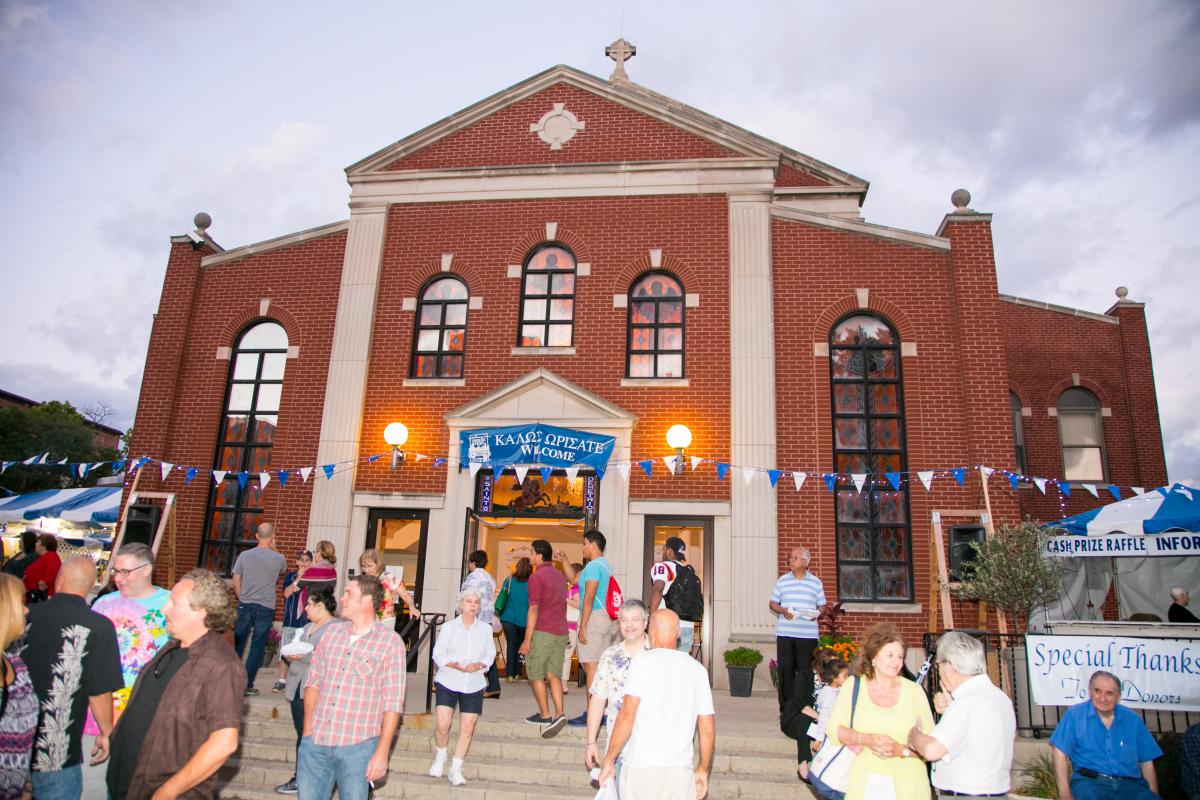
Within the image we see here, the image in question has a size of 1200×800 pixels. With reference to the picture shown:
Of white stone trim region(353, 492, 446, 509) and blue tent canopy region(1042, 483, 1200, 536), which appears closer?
blue tent canopy region(1042, 483, 1200, 536)

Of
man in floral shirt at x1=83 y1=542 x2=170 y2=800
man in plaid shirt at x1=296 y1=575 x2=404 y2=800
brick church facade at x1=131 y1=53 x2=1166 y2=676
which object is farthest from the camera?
brick church facade at x1=131 y1=53 x2=1166 y2=676

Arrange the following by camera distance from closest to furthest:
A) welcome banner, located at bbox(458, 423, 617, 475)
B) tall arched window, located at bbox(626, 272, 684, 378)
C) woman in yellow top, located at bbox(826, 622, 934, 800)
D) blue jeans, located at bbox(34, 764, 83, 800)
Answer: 1. blue jeans, located at bbox(34, 764, 83, 800)
2. woman in yellow top, located at bbox(826, 622, 934, 800)
3. welcome banner, located at bbox(458, 423, 617, 475)
4. tall arched window, located at bbox(626, 272, 684, 378)

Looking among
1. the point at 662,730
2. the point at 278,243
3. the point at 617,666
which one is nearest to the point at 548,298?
the point at 278,243

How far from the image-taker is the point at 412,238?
48.7 feet

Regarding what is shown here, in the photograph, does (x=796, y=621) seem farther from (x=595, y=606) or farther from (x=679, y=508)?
(x=679, y=508)

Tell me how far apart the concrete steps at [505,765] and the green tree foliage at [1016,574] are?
4.31 metres

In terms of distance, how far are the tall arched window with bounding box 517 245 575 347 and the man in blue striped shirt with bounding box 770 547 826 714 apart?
639cm

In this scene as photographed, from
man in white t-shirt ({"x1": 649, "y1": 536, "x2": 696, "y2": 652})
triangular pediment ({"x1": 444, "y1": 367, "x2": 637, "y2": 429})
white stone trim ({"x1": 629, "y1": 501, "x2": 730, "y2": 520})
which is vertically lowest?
man in white t-shirt ({"x1": 649, "y1": 536, "x2": 696, "y2": 652})

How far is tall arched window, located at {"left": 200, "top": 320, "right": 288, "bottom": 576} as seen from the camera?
13992 mm

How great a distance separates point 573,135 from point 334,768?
1230 centimetres

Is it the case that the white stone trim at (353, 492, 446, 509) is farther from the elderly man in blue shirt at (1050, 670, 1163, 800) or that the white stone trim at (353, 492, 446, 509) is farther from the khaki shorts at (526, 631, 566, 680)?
the elderly man in blue shirt at (1050, 670, 1163, 800)

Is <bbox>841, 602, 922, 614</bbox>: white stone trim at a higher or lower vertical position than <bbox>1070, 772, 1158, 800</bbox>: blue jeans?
higher

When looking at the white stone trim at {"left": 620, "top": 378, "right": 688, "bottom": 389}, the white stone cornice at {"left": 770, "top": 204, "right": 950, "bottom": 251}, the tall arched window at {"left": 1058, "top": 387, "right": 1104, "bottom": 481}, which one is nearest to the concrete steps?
the white stone trim at {"left": 620, "top": 378, "right": 688, "bottom": 389}

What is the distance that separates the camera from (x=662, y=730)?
178 inches
